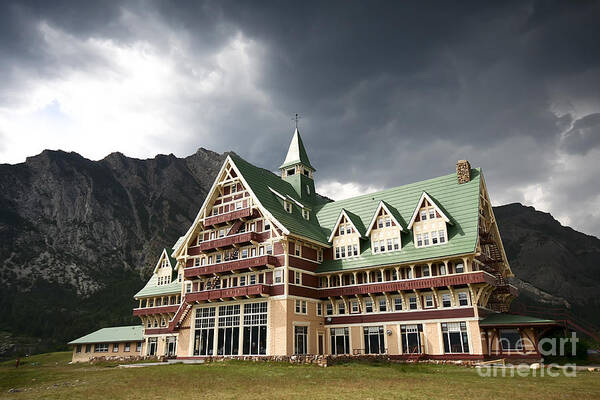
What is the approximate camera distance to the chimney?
4636 centimetres

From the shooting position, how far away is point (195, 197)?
191 meters

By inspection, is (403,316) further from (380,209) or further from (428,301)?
(380,209)

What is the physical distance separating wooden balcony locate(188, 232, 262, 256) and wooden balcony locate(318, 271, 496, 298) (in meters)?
9.25

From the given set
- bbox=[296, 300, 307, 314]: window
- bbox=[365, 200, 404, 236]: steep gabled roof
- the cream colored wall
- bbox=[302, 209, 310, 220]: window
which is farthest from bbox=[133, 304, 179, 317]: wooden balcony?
bbox=[365, 200, 404, 236]: steep gabled roof

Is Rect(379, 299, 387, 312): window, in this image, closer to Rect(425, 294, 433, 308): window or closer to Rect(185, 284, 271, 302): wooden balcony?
Rect(425, 294, 433, 308): window

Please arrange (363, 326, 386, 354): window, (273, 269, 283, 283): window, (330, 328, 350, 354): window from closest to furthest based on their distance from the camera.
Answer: (363, 326, 386, 354): window < (273, 269, 283, 283): window < (330, 328, 350, 354): window

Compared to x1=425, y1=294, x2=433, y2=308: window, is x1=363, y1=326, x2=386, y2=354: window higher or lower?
x1=425, y1=294, x2=433, y2=308: window

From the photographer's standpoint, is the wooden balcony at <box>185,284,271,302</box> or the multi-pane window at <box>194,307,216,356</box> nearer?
the wooden balcony at <box>185,284,271,302</box>

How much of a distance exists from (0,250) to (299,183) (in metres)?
118

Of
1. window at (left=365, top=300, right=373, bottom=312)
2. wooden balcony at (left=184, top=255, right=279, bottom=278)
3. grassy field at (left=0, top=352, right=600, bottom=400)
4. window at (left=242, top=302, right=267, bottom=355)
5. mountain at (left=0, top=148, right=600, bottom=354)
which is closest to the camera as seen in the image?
grassy field at (left=0, top=352, right=600, bottom=400)

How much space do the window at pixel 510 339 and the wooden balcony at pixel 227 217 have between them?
1079 inches

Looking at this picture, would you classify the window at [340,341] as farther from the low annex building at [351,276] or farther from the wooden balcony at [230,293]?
the wooden balcony at [230,293]

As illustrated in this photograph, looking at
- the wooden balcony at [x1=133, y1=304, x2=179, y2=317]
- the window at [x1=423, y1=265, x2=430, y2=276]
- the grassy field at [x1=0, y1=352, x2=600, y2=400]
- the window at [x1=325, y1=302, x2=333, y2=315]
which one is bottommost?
the grassy field at [x1=0, y1=352, x2=600, y2=400]

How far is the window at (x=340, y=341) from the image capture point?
4549cm
